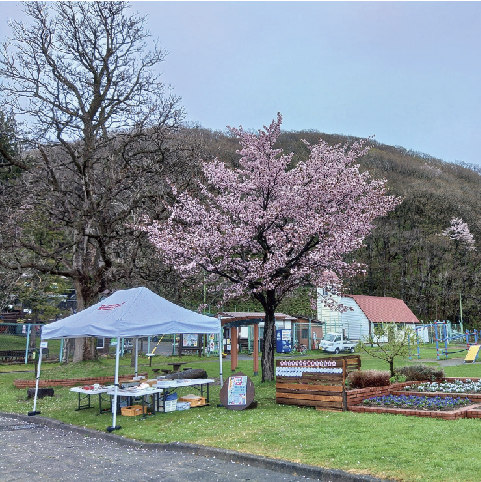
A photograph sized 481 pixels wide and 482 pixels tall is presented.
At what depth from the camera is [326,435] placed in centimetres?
908

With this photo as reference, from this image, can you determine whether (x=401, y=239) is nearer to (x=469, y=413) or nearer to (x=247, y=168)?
(x=247, y=168)

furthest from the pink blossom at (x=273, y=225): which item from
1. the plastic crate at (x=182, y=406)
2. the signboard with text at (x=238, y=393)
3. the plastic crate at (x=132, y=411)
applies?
the plastic crate at (x=132, y=411)

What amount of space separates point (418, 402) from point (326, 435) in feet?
12.7

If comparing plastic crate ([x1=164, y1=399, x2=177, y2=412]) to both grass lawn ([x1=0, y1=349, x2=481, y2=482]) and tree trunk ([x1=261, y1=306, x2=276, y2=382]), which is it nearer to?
grass lawn ([x1=0, y1=349, x2=481, y2=482])

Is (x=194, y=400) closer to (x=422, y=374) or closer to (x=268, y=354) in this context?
(x=268, y=354)

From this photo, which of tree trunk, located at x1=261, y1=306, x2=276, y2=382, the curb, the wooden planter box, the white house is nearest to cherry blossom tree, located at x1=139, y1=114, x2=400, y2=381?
tree trunk, located at x1=261, y1=306, x2=276, y2=382

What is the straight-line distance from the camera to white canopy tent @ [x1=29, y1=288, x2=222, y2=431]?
1205 centimetres

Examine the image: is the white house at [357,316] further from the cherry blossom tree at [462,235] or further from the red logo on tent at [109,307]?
the red logo on tent at [109,307]

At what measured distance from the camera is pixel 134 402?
14.3m

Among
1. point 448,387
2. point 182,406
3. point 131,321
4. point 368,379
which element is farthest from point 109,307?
point 448,387

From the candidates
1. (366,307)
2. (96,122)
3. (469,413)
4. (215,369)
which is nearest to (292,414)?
(469,413)

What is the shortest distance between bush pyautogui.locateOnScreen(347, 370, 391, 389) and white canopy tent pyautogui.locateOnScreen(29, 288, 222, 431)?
154 inches

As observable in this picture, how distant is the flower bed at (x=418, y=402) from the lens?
1138 centimetres

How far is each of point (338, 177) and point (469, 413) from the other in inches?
401
